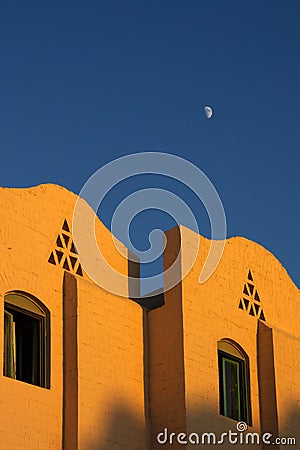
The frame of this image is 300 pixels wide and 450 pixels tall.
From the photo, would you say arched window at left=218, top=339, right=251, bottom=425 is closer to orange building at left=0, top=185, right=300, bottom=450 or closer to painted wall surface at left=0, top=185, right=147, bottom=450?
orange building at left=0, top=185, right=300, bottom=450

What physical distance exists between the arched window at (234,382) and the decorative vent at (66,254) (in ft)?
10.3

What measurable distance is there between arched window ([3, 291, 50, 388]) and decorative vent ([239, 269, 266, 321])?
4.53 metres

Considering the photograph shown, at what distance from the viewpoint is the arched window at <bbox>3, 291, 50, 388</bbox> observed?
54.6 feet

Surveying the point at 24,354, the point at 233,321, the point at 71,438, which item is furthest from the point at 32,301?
the point at 233,321

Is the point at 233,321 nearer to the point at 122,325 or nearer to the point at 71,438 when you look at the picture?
the point at 122,325

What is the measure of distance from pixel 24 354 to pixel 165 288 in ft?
9.54

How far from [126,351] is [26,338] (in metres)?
1.77

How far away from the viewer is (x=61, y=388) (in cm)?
1683

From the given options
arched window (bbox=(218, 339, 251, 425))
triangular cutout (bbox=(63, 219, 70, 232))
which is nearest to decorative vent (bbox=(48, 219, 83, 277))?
triangular cutout (bbox=(63, 219, 70, 232))

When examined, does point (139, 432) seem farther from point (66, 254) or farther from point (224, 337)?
point (66, 254)

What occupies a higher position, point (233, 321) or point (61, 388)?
point (233, 321)

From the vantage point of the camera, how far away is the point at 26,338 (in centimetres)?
1706

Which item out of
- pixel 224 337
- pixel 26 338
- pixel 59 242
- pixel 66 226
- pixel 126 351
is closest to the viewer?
pixel 26 338

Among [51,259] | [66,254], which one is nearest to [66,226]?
[66,254]
